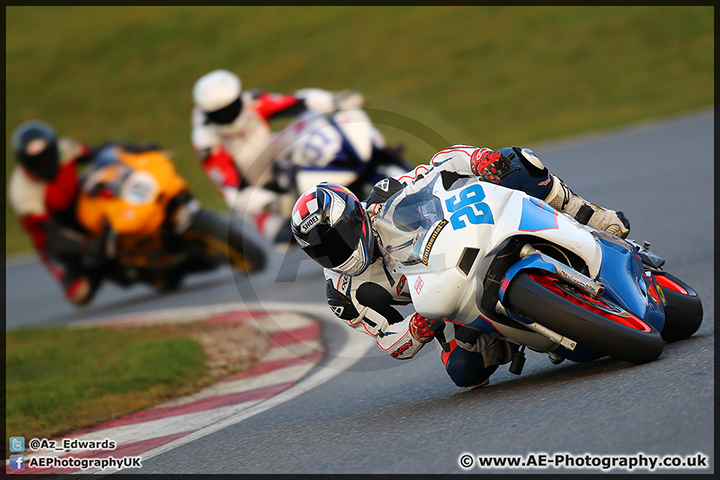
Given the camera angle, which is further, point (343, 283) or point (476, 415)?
point (343, 283)

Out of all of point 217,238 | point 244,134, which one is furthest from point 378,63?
point 244,134

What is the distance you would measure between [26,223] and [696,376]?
27.4 ft

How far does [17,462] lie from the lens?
16.0 feet

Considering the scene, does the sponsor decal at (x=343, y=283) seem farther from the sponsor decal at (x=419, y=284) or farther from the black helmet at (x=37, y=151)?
the black helmet at (x=37, y=151)

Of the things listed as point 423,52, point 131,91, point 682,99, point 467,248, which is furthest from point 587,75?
point 467,248

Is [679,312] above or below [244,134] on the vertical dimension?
below

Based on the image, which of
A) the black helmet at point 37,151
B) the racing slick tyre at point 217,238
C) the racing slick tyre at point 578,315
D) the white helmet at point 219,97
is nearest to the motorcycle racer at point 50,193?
the black helmet at point 37,151

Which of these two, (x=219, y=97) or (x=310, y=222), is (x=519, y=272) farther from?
(x=219, y=97)

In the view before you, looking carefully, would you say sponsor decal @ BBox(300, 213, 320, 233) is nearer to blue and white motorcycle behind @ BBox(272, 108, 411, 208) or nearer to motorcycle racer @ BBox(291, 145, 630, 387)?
motorcycle racer @ BBox(291, 145, 630, 387)

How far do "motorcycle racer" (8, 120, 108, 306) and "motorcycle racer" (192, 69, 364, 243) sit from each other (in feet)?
5.57

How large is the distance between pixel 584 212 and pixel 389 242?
3.38ft

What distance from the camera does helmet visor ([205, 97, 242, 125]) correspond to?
9.30 meters

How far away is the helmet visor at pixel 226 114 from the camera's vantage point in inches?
366

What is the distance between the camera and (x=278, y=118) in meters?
9.55
